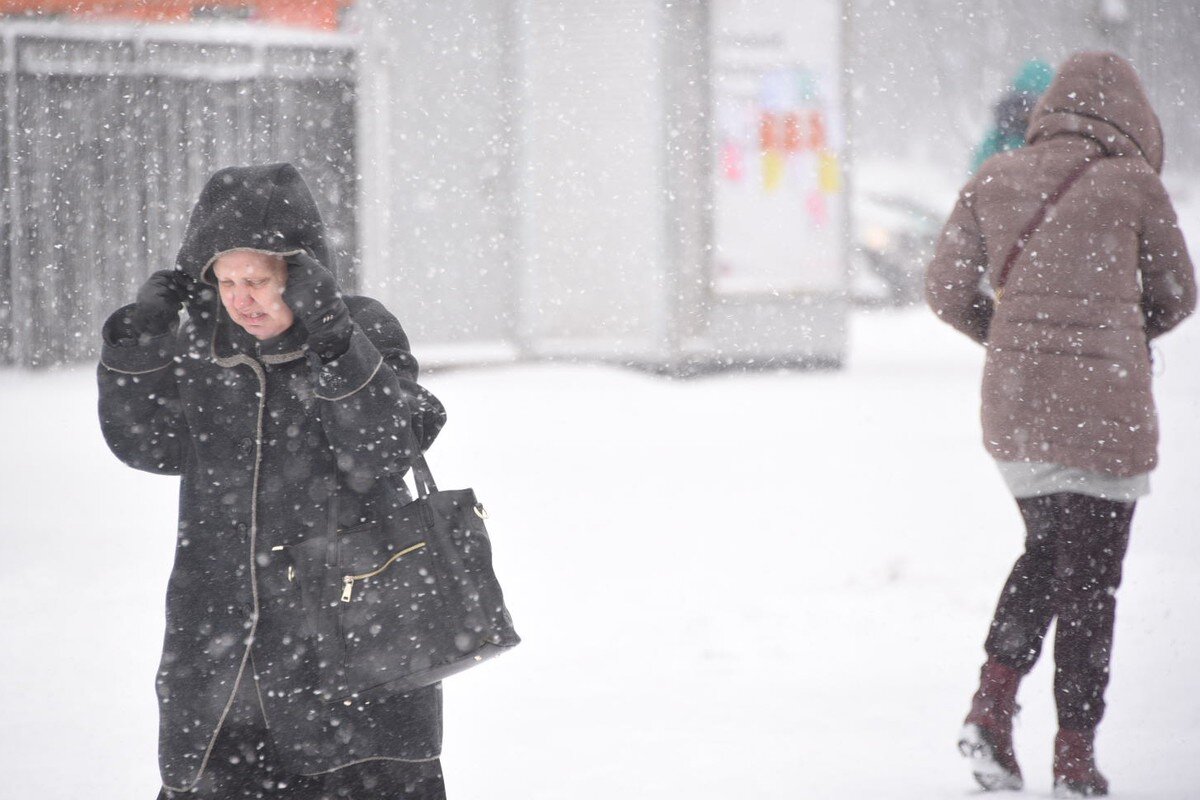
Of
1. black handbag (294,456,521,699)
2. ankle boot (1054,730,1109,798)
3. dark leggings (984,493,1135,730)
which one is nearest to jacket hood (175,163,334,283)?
black handbag (294,456,521,699)

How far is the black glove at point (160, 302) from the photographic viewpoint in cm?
229

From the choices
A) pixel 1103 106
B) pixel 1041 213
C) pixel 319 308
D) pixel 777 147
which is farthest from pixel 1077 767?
pixel 777 147

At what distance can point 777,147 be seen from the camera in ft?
40.0

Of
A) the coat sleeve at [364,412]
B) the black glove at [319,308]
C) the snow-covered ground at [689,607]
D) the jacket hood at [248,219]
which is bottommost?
the snow-covered ground at [689,607]

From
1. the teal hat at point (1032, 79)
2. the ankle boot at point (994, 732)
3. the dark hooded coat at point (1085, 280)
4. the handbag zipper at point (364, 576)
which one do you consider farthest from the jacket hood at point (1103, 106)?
the handbag zipper at point (364, 576)

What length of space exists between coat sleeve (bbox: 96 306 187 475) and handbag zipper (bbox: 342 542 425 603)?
1.39 ft

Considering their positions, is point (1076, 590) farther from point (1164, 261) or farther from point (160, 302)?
point (160, 302)

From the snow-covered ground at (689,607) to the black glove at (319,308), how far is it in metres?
1.68

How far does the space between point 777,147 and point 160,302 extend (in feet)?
34.0

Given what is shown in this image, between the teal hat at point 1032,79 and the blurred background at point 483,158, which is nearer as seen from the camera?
the teal hat at point 1032,79

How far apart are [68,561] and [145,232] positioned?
640cm

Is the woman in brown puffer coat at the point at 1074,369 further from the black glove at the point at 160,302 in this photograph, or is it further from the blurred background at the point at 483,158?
the blurred background at the point at 483,158

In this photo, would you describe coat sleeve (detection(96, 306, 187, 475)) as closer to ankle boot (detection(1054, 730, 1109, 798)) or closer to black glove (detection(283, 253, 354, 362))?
black glove (detection(283, 253, 354, 362))

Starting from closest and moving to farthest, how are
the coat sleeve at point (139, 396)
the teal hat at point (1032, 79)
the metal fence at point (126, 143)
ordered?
the coat sleeve at point (139, 396) → the teal hat at point (1032, 79) → the metal fence at point (126, 143)
